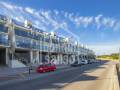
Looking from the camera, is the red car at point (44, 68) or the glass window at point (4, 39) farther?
the glass window at point (4, 39)

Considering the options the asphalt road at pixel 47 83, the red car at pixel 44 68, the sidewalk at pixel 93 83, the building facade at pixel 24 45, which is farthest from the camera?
the building facade at pixel 24 45

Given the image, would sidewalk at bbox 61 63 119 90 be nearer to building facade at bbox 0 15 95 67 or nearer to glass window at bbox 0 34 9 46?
glass window at bbox 0 34 9 46

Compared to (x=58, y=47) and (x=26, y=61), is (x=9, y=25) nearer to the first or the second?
(x=26, y=61)

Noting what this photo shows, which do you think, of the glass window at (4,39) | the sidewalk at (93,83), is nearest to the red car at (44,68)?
the sidewalk at (93,83)

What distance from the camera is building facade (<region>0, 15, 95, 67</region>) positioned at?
61375mm

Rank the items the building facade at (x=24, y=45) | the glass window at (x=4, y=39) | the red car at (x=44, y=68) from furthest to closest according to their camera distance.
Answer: the building facade at (x=24, y=45), the glass window at (x=4, y=39), the red car at (x=44, y=68)

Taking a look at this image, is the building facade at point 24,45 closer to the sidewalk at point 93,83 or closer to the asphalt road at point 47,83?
the asphalt road at point 47,83

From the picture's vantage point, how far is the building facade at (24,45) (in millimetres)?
61375

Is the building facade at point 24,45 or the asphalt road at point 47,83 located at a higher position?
the building facade at point 24,45

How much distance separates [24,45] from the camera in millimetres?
69062

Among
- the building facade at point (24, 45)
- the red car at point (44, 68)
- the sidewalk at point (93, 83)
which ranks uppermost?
the building facade at point (24, 45)

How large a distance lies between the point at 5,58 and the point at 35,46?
14.9m

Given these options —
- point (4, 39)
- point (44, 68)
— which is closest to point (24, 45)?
point (4, 39)

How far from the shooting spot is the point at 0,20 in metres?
58.3
